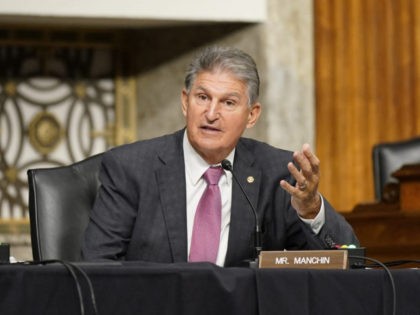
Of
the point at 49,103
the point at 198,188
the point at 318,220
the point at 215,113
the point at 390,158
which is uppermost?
the point at 49,103

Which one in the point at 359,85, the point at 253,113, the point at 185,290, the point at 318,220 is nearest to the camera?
the point at 185,290

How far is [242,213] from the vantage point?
3609mm

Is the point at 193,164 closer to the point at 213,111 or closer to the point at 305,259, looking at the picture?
Answer: the point at 213,111

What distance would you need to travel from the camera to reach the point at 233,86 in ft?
11.9

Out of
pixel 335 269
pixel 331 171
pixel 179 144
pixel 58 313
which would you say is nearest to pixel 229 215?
pixel 179 144

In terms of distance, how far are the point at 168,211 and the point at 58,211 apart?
375mm

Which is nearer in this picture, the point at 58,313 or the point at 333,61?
the point at 58,313

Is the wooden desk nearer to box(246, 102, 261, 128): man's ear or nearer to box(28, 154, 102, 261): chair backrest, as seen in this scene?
box(246, 102, 261, 128): man's ear

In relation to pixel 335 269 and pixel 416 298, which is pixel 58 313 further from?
pixel 416 298

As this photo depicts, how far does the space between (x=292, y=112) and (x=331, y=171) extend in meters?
0.43

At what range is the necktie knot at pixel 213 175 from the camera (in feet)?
11.9

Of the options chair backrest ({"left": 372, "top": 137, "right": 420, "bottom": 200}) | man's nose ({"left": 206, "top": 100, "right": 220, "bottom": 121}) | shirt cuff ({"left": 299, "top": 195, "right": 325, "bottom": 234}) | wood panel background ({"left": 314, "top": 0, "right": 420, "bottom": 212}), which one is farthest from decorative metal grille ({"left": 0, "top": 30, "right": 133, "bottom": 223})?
shirt cuff ({"left": 299, "top": 195, "right": 325, "bottom": 234})

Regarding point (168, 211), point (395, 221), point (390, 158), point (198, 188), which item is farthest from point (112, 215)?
point (390, 158)

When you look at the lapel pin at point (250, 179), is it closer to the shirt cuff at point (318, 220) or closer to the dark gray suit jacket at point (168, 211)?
the dark gray suit jacket at point (168, 211)
